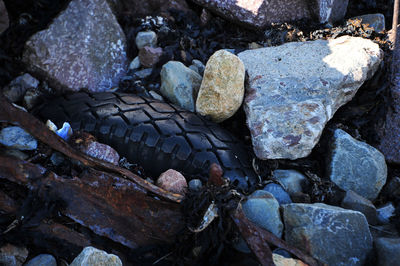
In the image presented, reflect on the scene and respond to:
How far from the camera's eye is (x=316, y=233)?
5.83 ft

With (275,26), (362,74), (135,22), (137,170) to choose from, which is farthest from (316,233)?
(135,22)

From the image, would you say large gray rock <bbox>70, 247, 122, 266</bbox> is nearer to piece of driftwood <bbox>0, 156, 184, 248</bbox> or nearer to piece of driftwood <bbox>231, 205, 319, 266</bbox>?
piece of driftwood <bbox>0, 156, 184, 248</bbox>

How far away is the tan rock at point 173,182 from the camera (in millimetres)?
1877

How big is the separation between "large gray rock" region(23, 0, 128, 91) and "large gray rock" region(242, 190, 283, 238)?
1.37 meters

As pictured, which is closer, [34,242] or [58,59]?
[34,242]

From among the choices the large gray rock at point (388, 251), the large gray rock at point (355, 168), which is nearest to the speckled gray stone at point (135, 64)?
the large gray rock at point (355, 168)

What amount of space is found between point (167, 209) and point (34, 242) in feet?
1.99

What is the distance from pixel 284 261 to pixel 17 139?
141 centimetres

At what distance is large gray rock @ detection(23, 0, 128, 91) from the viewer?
2367 millimetres

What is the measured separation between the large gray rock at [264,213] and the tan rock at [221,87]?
66 cm

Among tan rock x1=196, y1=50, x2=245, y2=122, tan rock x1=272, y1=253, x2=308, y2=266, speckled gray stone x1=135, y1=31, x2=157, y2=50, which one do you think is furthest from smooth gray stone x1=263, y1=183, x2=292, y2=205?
speckled gray stone x1=135, y1=31, x2=157, y2=50

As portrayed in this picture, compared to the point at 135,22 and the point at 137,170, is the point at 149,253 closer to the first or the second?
the point at 137,170

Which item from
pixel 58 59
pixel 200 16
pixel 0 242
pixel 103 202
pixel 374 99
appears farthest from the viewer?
pixel 200 16

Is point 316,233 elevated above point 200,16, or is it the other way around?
point 200,16
